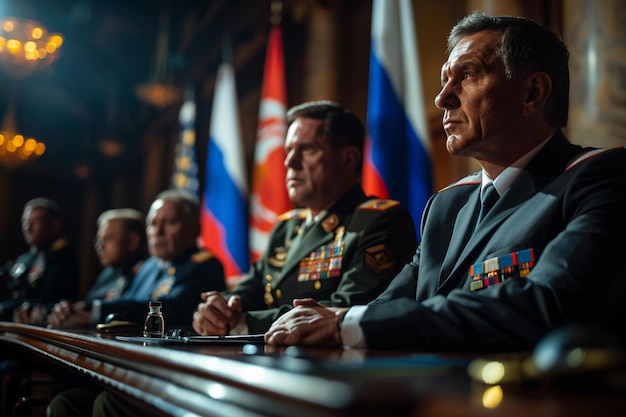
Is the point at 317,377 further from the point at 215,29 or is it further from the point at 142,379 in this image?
the point at 215,29

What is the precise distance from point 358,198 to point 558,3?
165cm

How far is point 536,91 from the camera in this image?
1787mm

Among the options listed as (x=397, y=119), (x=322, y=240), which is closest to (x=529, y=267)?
(x=322, y=240)

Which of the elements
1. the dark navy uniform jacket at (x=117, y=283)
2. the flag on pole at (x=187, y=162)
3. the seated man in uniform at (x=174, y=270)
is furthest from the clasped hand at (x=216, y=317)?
the flag on pole at (x=187, y=162)

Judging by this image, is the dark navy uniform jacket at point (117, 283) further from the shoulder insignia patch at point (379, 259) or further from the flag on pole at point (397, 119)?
the shoulder insignia patch at point (379, 259)

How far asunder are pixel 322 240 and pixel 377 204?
300 mm

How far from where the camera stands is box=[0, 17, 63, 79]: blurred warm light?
6.43 m

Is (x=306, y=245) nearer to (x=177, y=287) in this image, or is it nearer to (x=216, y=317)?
(x=216, y=317)

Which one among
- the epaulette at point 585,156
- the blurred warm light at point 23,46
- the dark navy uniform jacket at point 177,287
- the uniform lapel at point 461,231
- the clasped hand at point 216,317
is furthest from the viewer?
the blurred warm light at point 23,46

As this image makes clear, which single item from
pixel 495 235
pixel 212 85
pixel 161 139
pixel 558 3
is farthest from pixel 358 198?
pixel 161 139

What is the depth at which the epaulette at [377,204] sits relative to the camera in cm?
259

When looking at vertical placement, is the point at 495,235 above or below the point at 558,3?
below

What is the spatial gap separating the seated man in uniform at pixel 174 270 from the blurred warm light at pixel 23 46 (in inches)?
138

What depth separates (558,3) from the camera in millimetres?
3322
